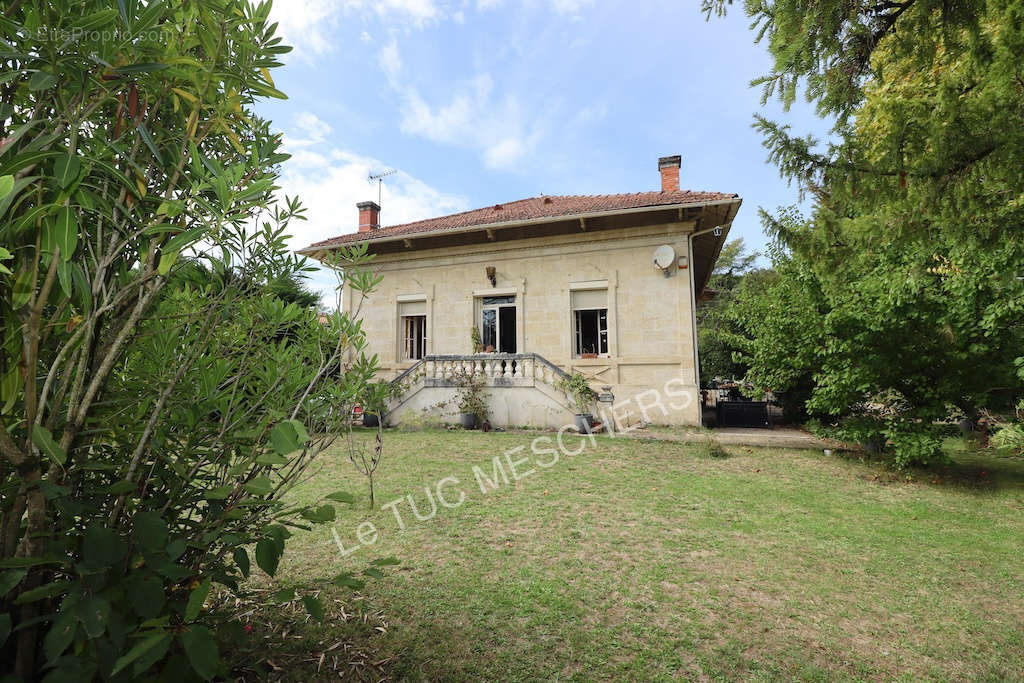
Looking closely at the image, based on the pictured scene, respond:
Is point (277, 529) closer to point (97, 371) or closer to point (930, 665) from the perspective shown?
point (97, 371)

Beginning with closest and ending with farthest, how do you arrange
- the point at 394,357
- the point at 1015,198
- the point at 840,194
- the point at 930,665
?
the point at 930,665, the point at 1015,198, the point at 840,194, the point at 394,357

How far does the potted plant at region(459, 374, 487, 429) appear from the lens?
10.3 metres

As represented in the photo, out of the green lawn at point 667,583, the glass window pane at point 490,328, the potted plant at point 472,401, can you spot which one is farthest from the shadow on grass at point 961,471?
the glass window pane at point 490,328

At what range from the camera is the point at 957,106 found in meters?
3.13

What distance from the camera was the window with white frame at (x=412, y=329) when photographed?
13.4m

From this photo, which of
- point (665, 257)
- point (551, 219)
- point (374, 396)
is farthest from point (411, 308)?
point (374, 396)

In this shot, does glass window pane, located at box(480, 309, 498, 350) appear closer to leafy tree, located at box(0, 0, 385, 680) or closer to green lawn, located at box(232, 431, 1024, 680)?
green lawn, located at box(232, 431, 1024, 680)

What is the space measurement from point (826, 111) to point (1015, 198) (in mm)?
1484

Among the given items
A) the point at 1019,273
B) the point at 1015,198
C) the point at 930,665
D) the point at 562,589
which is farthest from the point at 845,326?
the point at 562,589

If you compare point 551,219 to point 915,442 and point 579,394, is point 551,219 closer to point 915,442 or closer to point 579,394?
point 579,394

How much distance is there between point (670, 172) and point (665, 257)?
3.05m

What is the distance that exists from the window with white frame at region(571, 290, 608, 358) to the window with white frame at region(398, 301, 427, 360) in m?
4.52

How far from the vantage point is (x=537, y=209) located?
1305 cm

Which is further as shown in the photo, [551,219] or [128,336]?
[551,219]
